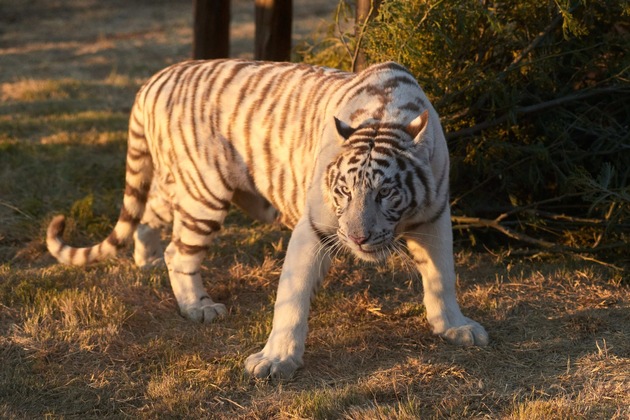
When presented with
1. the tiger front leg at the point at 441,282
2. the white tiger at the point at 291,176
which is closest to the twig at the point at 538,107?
the white tiger at the point at 291,176

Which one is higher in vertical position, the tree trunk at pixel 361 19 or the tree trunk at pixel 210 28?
the tree trunk at pixel 361 19

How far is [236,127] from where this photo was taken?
4.80 metres

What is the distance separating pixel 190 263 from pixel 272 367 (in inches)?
44.1

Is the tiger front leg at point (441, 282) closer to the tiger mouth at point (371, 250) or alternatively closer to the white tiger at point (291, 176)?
the white tiger at point (291, 176)

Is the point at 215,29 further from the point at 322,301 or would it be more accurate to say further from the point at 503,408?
the point at 503,408

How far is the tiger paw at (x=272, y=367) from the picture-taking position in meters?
→ 4.09

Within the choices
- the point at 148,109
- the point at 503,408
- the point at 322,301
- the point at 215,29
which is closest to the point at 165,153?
the point at 148,109

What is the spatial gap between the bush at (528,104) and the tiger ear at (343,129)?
3.73ft

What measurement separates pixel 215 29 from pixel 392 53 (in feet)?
9.60

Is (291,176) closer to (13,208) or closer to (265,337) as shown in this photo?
(265,337)

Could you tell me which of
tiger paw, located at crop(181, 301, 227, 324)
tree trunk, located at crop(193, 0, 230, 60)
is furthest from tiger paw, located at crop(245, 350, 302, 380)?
tree trunk, located at crop(193, 0, 230, 60)

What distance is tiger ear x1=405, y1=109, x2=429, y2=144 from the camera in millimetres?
3877

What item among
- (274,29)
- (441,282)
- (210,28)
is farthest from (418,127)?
(210,28)

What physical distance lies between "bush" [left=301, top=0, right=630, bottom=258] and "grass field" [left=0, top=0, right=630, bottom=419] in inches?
13.7
